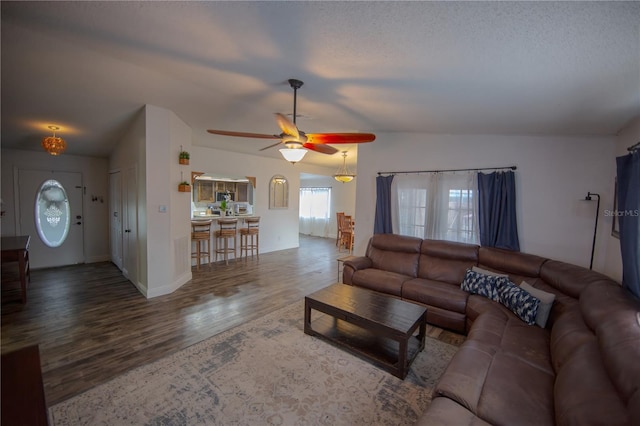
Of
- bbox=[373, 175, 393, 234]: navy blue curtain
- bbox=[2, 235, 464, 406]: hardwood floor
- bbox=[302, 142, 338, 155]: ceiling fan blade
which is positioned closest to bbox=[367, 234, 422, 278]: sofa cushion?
bbox=[373, 175, 393, 234]: navy blue curtain

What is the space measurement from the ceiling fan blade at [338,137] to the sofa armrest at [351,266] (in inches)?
75.6

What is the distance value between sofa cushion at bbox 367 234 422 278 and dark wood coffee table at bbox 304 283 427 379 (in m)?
1.03

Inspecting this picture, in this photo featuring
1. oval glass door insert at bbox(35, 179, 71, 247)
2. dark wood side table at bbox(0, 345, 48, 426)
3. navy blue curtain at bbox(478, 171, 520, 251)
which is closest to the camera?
dark wood side table at bbox(0, 345, 48, 426)

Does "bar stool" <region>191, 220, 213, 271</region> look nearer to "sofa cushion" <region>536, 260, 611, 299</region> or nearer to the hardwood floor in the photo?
the hardwood floor

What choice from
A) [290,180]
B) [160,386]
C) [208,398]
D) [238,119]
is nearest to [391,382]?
[208,398]

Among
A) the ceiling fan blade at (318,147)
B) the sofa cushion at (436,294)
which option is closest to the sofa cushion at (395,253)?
the sofa cushion at (436,294)

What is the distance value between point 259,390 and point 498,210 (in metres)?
3.38

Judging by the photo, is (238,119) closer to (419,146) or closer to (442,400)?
(419,146)

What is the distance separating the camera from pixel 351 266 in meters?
3.86

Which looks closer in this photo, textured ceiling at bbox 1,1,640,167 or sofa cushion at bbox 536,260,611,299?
textured ceiling at bbox 1,1,640,167

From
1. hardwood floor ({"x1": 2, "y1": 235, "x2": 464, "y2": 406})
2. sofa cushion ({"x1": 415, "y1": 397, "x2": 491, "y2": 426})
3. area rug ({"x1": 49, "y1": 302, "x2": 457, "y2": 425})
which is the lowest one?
area rug ({"x1": 49, "y1": 302, "x2": 457, "y2": 425})

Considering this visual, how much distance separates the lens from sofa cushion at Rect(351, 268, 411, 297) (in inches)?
133

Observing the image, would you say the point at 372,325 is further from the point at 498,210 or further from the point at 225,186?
the point at 225,186

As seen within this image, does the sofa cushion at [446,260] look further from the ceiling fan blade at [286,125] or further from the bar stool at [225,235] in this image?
the bar stool at [225,235]
